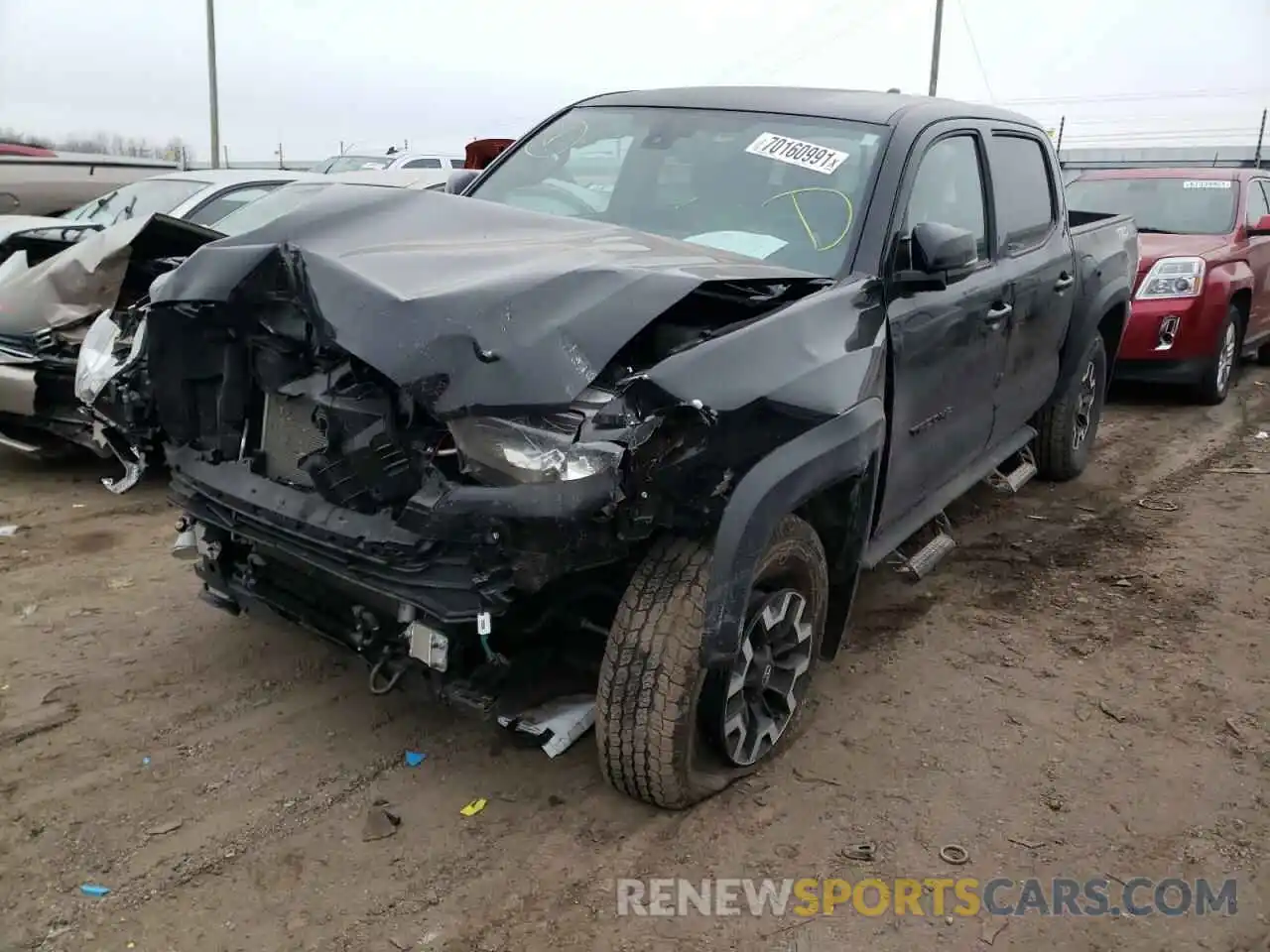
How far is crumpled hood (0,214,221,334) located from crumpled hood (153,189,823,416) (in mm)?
2521

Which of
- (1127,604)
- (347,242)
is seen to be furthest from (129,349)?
(1127,604)

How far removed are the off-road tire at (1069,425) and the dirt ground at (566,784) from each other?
1.32 metres

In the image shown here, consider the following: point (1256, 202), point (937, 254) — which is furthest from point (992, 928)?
point (1256, 202)

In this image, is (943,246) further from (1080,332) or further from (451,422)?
(1080,332)

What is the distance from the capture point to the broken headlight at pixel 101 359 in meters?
3.36

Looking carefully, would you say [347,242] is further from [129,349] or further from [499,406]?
[129,349]

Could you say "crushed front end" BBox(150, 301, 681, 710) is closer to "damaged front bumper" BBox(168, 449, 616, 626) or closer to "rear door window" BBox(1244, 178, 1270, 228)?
"damaged front bumper" BBox(168, 449, 616, 626)

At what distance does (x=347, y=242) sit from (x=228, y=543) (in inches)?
41.9

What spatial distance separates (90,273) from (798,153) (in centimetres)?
364

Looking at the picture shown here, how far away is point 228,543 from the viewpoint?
10.5 ft

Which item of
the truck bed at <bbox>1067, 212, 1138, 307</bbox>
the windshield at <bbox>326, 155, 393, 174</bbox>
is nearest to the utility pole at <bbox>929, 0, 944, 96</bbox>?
the windshield at <bbox>326, 155, 393, 174</bbox>

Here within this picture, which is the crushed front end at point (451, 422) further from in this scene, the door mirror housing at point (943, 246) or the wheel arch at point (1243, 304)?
the wheel arch at point (1243, 304)

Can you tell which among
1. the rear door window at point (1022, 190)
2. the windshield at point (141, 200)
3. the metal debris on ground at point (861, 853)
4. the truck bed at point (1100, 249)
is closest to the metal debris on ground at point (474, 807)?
the metal debris on ground at point (861, 853)

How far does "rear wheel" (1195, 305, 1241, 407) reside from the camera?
7906 mm
